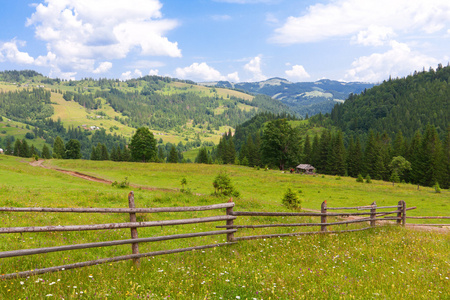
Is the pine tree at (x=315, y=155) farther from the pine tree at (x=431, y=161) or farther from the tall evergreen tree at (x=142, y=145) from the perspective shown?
the tall evergreen tree at (x=142, y=145)

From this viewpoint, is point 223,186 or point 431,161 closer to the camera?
point 223,186

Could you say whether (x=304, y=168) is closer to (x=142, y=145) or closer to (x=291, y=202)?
(x=142, y=145)

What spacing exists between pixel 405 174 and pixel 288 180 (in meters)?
59.8

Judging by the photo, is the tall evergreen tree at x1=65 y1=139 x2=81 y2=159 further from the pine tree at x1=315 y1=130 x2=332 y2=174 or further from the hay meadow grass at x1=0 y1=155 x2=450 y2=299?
the hay meadow grass at x1=0 y1=155 x2=450 y2=299

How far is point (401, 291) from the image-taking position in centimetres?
704

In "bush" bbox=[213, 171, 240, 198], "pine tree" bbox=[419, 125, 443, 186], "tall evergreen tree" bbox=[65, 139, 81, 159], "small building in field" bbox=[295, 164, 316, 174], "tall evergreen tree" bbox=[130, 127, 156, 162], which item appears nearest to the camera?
"bush" bbox=[213, 171, 240, 198]

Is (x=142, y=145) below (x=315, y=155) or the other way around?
the other way around

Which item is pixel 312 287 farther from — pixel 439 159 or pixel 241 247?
pixel 439 159

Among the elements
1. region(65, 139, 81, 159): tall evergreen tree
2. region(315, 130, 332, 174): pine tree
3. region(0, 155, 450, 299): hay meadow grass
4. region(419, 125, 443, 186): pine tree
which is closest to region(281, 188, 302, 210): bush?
region(0, 155, 450, 299): hay meadow grass

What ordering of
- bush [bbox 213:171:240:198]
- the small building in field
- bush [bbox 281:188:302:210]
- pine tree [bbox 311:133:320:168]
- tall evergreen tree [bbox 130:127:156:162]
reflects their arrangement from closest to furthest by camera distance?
bush [bbox 281:188:302:210] → bush [bbox 213:171:240:198] → tall evergreen tree [bbox 130:127:156:162] → the small building in field → pine tree [bbox 311:133:320:168]

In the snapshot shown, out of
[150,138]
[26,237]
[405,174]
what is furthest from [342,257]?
[405,174]

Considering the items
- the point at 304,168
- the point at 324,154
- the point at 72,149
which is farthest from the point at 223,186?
the point at 72,149

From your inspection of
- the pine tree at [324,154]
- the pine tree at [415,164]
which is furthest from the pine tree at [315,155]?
the pine tree at [415,164]

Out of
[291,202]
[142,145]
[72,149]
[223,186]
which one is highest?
[142,145]
